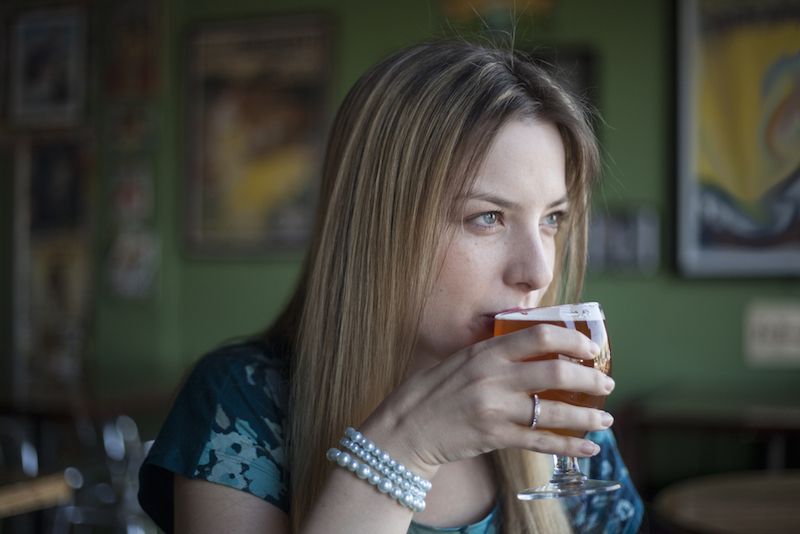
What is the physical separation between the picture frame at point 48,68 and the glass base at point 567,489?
4.95 meters

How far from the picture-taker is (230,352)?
1.29 meters

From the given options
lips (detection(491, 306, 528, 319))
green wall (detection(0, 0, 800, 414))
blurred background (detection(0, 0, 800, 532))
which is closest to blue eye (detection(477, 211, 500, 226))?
lips (detection(491, 306, 528, 319))

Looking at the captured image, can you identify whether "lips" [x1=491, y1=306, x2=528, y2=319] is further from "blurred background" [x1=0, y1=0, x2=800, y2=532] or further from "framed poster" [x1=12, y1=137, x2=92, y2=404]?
"framed poster" [x1=12, y1=137, x2=92, y2=404]

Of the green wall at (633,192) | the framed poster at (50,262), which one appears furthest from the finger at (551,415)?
the framed poster at (50,262)

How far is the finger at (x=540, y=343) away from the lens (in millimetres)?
920

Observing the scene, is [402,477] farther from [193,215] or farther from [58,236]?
[58,236]

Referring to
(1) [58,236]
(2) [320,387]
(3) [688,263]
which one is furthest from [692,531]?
(1) [58,236]

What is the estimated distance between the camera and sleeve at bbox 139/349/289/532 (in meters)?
1.13

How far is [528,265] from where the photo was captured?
1.08m

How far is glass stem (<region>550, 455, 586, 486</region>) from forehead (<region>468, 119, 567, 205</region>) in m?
0.31

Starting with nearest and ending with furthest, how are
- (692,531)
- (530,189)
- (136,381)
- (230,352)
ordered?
(530,189), (230,352), (692,531), (136,381)

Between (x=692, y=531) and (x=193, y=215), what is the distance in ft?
12.2

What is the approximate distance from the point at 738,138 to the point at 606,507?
2995 millimetres

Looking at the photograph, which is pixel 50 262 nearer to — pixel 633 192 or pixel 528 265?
pixel 633 192
